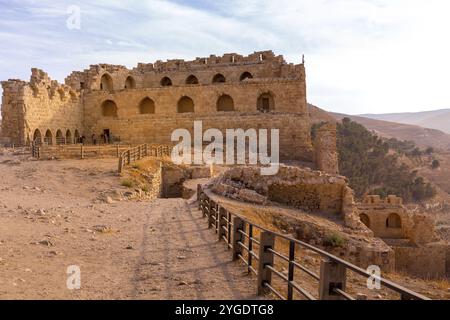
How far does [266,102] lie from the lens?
37219 millimetres

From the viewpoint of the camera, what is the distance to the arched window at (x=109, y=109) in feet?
131

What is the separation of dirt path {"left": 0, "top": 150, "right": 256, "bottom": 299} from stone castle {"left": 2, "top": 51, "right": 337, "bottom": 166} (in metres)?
16.5

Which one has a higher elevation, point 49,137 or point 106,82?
point 106,82

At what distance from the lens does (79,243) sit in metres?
9.08

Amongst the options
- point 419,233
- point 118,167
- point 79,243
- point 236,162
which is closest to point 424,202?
point 419,233

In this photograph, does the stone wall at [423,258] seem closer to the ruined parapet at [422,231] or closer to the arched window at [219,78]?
the ruined parapet at [422,231]

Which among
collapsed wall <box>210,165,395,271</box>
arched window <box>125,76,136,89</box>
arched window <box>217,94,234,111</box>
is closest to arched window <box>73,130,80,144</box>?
arched window <box>125,76,136,89</box>

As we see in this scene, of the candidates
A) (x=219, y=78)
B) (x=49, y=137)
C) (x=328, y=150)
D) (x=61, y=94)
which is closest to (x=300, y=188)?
(x=328, y=150)

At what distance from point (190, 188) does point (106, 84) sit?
Answer: 28.1 m

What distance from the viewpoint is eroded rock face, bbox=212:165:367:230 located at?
16375 mm

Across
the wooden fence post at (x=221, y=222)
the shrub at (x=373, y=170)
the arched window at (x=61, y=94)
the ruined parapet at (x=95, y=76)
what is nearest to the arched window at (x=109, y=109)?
the ruined parapet at (x=95, y=76)

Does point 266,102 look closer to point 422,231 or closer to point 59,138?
point 422,231

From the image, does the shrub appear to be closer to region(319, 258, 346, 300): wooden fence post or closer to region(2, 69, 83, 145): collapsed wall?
region(2, 69, 83, 145): collapsed wall

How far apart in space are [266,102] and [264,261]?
31.9 metres
